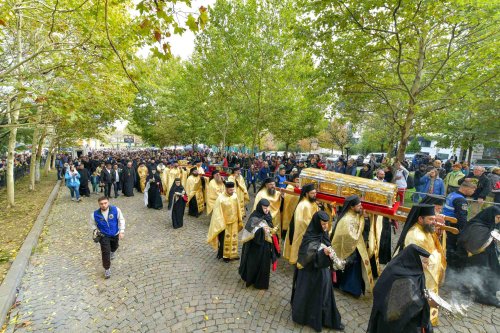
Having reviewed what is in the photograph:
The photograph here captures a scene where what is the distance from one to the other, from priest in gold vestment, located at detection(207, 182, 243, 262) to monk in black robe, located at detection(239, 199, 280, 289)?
44.7 inches

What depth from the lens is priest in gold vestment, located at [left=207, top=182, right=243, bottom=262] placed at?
636 cm

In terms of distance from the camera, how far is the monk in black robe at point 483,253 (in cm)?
484

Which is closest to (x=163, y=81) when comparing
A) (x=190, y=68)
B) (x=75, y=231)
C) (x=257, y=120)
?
(x=190, y=68)

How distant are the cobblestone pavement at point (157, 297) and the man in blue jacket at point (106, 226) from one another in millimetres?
501

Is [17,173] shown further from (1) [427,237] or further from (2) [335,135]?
(2) [335,135]

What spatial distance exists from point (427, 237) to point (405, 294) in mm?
1561

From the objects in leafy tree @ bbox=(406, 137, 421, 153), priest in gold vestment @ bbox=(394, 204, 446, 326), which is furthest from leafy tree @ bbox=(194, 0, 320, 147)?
leafy tree @ bbox=(406, 137, 421, 153)

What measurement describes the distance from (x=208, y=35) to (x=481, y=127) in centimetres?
2030

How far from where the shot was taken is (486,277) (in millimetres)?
5051

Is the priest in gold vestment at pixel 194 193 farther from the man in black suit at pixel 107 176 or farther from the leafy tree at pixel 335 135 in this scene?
the leafy tree at pixel 335 135

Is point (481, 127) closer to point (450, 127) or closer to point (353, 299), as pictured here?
point (450, 127)

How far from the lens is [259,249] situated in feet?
Answer: 17.4

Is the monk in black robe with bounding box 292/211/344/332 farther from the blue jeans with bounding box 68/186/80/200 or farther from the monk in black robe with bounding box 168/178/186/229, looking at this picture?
the blue jeans with bounding box 68/186/80/200

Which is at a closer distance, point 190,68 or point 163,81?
point 190,68
